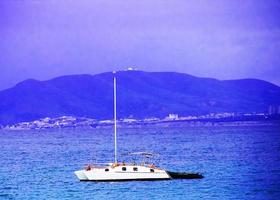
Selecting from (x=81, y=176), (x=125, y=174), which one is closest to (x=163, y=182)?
(x=125, y=174)

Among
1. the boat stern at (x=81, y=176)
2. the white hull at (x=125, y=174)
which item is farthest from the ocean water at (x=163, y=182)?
the white hull at (x=125, y=174)

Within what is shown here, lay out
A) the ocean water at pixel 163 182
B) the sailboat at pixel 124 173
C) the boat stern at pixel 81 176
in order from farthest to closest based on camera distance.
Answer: the boat stern at pixel 81 176 → the sailboat at pixel 124 173 → the ocean water at pixel 163 182

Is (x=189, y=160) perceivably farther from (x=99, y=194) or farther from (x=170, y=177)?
(x=99, y=194)

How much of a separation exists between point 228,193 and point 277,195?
2.93m

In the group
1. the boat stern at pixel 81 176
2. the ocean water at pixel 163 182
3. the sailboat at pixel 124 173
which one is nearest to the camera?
the ocean water at pixel 163 182

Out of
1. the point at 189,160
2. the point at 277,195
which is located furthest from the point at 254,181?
the point at 189,160

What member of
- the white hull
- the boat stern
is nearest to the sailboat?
the white hull

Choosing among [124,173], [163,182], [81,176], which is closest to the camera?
[163,182]

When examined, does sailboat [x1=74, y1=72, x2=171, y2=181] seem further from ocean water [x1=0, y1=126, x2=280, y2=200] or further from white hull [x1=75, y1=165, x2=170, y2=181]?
ocean water [x1=0, y1=126, x2=280, y2=200]

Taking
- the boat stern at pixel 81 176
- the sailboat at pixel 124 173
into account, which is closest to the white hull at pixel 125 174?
the sailboat at pixel 124 173

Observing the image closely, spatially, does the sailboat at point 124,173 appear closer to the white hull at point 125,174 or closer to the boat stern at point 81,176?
the white hull at point 125,174

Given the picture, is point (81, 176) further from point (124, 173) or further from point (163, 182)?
point (163, 182)

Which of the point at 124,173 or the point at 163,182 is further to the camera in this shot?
the point at 124,173

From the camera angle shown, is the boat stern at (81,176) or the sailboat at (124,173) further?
the boat stern at (81,176)
